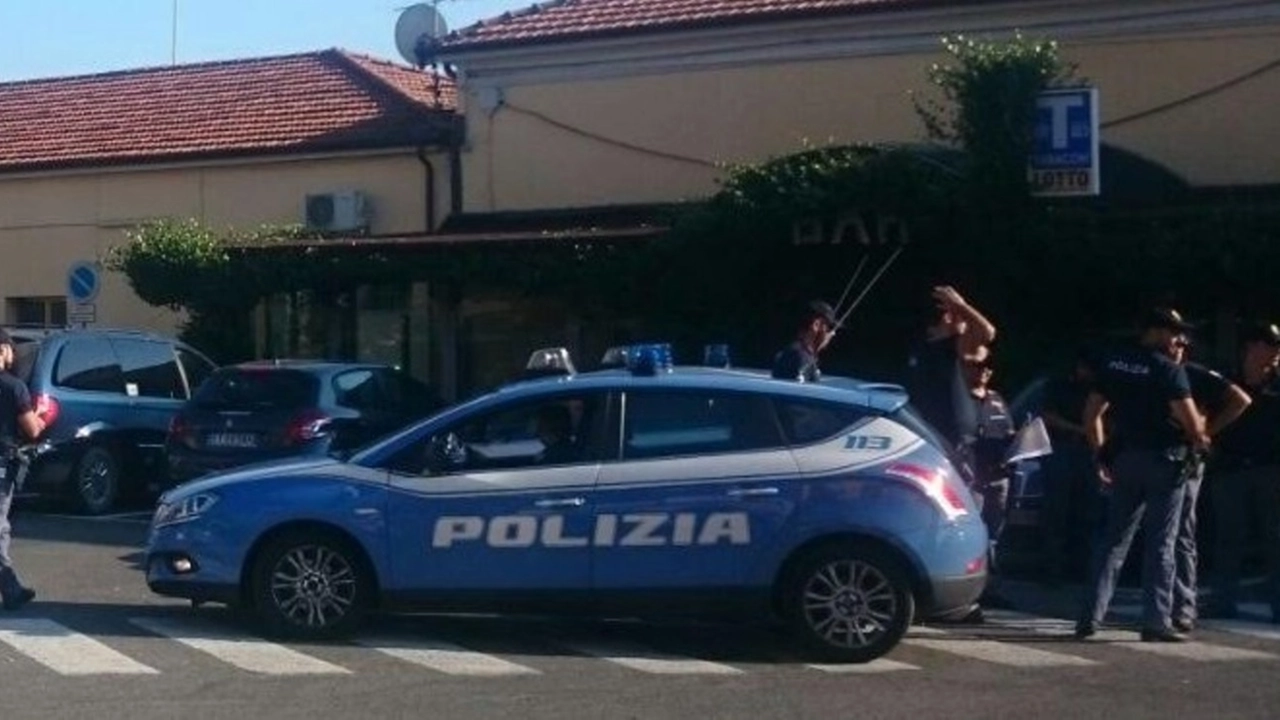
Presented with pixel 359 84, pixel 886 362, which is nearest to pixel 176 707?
pixel 886 362

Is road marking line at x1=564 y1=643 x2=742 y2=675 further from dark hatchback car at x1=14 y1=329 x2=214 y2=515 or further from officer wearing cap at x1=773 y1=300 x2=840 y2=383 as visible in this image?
dark hatchback car at x1=14 y1=329 x2=214 y2=515

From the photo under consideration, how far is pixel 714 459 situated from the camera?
12.8 metres

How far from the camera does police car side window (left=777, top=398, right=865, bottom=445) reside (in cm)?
1280

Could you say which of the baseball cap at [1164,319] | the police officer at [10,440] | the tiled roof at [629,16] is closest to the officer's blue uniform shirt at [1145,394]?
the baseball cap at [1164,319]

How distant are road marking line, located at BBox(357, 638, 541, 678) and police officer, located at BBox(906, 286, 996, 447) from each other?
122 inches

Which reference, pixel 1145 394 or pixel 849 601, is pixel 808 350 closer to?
pixel 1145 394

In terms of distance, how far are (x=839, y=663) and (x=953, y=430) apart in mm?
2087

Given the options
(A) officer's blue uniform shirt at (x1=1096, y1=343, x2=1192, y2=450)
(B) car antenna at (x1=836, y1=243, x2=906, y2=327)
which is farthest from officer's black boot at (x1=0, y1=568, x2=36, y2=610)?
(B) car antenna at (x1=836, y1=243, x2=906, y2=327)

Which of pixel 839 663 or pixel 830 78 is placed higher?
pixel 830 78

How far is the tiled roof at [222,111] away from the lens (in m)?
30.4

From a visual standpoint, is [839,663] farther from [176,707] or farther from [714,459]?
[176,707]

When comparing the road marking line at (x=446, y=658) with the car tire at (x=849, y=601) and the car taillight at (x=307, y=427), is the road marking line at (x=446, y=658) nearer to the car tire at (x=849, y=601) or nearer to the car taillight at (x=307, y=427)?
the car tire at (x=849, y=601)

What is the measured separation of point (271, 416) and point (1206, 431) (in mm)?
8735

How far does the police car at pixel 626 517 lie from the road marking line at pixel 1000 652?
397mm
